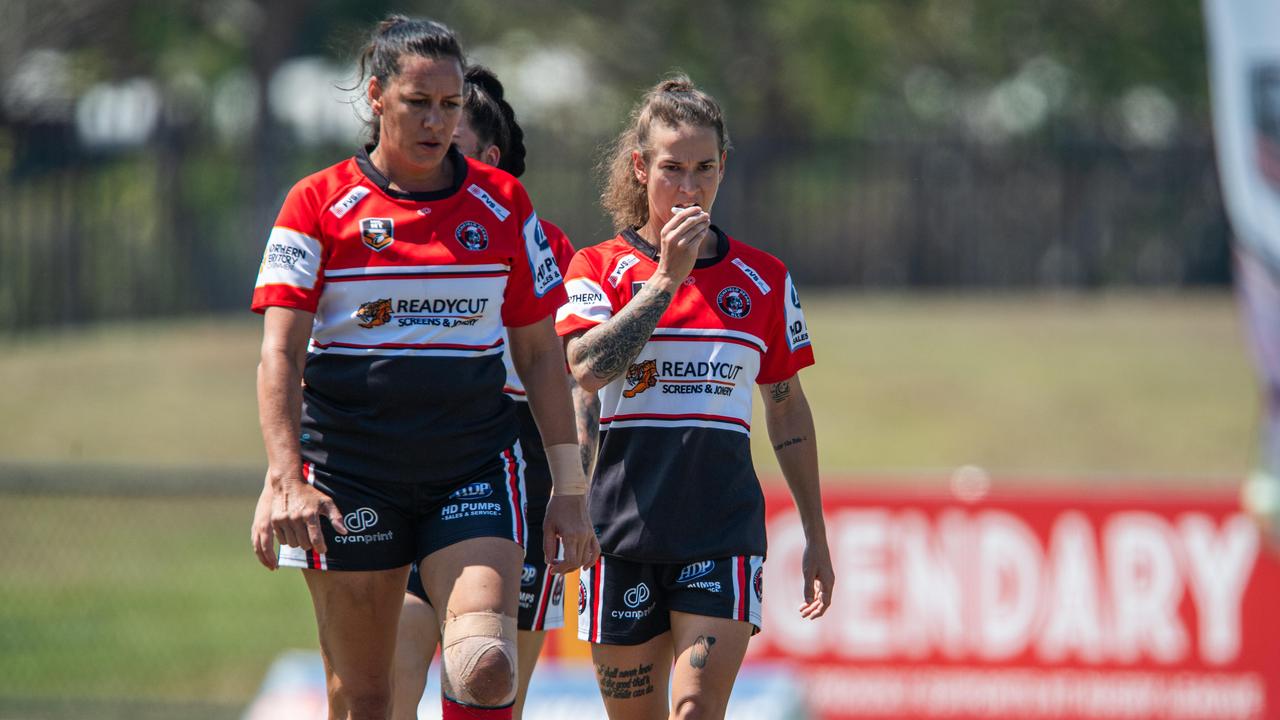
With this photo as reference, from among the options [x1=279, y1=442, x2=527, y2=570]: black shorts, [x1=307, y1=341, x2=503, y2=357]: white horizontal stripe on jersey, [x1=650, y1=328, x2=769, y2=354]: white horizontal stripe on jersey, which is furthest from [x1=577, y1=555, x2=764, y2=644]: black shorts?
[x1=307, y1=341, x2=503, y2=357]: white horizontal stripe on jersey

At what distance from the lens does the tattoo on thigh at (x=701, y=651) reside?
422 centimetres

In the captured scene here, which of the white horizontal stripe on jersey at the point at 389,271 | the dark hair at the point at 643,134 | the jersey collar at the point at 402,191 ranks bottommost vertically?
the white horizontal stripe on jersey at the point at 389,271

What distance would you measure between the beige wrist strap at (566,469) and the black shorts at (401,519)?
0.42 feet

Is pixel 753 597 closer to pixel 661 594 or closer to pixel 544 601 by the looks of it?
pixel 661 594

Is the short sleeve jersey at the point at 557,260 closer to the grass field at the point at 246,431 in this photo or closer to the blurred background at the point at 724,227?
the grass field at the point at 246,431

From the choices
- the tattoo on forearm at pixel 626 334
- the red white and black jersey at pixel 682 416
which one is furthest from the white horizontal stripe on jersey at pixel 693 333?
the tattoo on forearm at pixel 626 334

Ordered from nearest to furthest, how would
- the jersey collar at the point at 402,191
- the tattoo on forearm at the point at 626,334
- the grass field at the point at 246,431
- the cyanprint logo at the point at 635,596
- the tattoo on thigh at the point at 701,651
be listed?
1. the jersey collar at the point at 402,191
2. the tattoo on forearm at the point at 626,334
3. the tattoo on thigh at the point at 701,651
4. the cyanprint logo at the point at 635,596
5. the grass field at the point at 246,431

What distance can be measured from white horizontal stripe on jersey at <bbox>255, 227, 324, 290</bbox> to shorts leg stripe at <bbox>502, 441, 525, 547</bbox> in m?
0.69

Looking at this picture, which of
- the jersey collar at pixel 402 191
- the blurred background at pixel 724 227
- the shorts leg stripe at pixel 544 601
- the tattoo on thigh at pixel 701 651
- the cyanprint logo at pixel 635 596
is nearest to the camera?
the jersey collar at pixel 402 191

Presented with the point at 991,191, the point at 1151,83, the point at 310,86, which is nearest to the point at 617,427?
the point at 991,191

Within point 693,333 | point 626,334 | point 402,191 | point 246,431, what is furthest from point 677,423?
point 246,431

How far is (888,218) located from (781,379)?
14.9m

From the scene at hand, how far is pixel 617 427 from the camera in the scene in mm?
4352

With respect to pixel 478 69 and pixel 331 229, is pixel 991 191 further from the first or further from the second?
pixel 331 229
